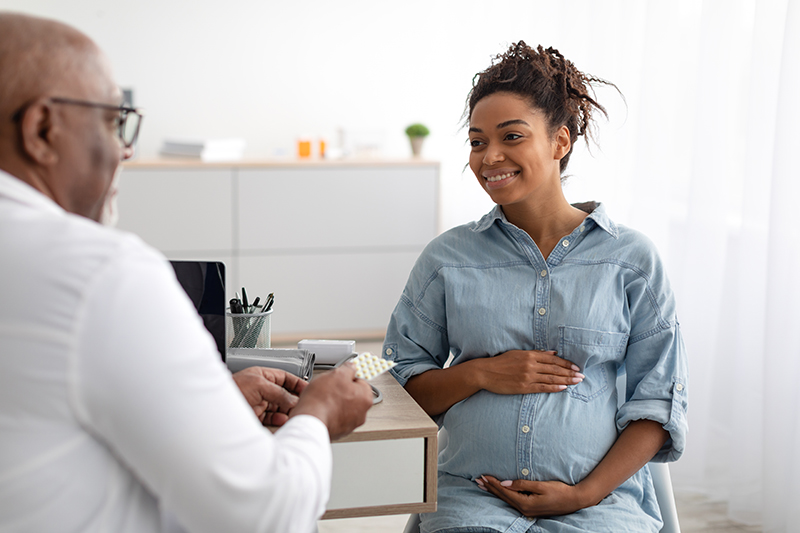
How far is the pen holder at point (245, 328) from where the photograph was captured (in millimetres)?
1517

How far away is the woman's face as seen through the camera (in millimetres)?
1545

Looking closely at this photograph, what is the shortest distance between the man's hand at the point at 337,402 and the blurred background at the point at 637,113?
125 cm

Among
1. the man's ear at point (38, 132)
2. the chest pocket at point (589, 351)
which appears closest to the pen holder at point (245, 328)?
the chest pocket at point (589, 351)

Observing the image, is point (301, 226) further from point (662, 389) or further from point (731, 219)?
point (662, 389)

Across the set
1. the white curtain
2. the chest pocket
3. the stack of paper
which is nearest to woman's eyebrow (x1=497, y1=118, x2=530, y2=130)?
the chest pocket

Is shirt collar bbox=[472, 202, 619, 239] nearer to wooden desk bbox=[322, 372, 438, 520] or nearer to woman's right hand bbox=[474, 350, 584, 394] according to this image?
woman's right hand bbox=[474, 350, 584, 394]

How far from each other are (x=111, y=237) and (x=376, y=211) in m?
3.60

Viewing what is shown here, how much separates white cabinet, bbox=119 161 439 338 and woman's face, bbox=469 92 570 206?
2715mm

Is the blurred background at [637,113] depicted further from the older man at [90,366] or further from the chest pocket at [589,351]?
the older man at [90,366]

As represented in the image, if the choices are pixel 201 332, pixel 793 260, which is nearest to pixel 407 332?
pixel 201 332

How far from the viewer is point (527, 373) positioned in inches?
56.7

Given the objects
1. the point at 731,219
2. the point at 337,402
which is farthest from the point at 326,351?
the point at 731,219

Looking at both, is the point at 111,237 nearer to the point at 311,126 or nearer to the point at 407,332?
the point at 407,332

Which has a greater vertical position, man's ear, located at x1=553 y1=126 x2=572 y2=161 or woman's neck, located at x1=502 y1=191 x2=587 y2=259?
man's ear, located at x1=553 y1=126 x2=572 y2=161
